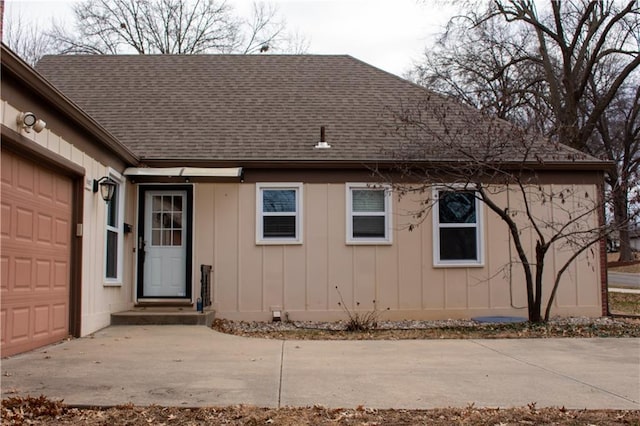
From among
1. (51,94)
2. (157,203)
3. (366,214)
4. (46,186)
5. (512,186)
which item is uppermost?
(51,94)

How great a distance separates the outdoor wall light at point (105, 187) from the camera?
29.7 feet

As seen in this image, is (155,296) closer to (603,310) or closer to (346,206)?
(346,206)

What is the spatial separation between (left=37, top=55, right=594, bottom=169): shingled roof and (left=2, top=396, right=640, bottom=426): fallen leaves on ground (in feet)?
22.6

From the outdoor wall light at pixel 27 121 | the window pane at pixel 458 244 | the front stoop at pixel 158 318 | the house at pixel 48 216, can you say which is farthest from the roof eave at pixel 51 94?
the window pane at pixel 458 244

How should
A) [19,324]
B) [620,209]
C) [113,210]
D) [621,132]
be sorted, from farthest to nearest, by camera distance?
[621,132] < [620,209] < [113,210] < [19,324]

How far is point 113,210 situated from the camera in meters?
10.3

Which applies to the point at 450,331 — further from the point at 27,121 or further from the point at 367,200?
the point at 27,121

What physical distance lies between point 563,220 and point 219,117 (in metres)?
7.11

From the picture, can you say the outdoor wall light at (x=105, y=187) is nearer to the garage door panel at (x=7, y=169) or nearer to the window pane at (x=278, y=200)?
the garage door panel at (x=7, y=169)

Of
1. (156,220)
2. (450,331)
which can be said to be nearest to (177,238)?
(156,220)

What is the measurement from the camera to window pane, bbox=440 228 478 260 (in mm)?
11414

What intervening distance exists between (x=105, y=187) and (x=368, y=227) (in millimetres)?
4735

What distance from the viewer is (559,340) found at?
8508 millimetres

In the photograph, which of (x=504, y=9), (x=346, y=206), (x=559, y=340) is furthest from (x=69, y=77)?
(x=504, y=9)
